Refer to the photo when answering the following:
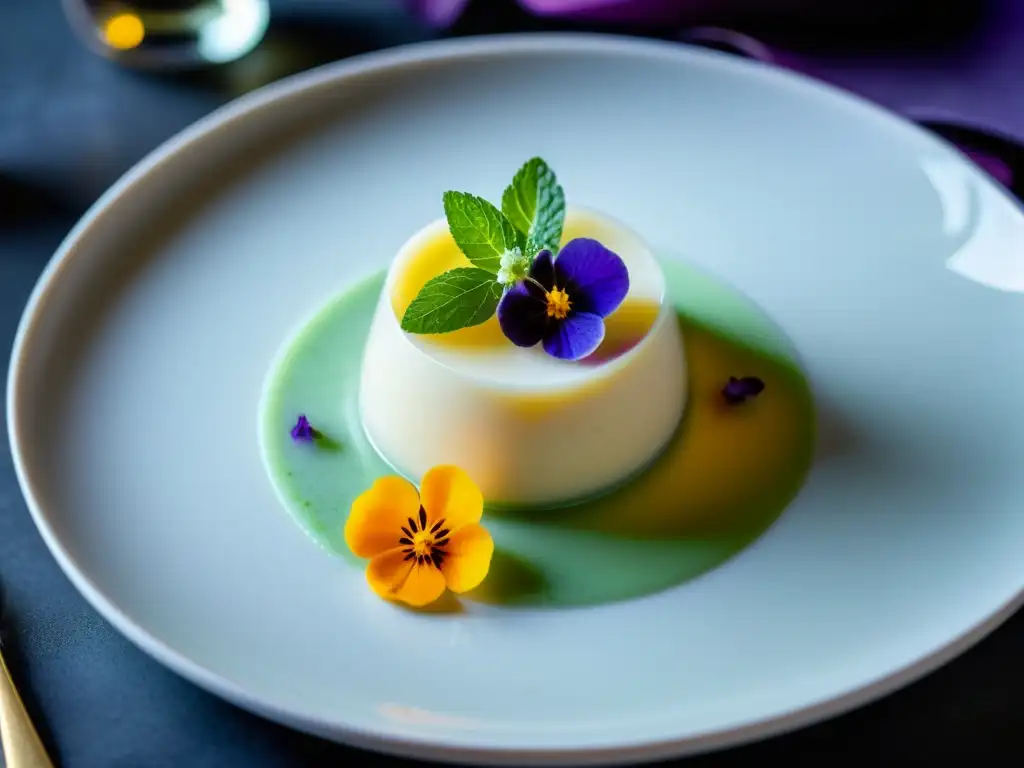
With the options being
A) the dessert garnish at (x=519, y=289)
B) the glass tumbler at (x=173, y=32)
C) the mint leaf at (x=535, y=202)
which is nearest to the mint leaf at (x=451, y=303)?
the dessert garnish at (x=519, y=289)

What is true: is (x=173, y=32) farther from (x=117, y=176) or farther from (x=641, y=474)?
(x=641, y=474)

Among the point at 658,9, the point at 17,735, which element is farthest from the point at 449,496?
the point at 658,9

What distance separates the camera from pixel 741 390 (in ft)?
5.44

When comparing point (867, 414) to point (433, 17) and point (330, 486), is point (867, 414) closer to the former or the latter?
point (330, 486)

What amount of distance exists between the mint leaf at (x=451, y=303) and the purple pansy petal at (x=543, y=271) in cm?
5

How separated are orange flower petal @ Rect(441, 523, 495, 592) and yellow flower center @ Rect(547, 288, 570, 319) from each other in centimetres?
27

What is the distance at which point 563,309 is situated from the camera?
59.4 inches

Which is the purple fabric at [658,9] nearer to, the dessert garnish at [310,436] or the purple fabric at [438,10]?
the purple fabric at [438,10]

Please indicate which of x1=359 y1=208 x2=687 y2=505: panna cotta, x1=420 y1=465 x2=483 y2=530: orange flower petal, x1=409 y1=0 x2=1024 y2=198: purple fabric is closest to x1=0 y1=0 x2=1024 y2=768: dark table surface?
x1=409 y1=0 x2=1024 y2=198: purple fabric

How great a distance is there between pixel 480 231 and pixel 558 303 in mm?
137

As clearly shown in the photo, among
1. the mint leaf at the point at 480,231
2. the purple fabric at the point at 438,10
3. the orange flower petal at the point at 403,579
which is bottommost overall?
the orange flower petal at the point at 403,579

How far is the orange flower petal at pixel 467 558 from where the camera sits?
1.40 meters

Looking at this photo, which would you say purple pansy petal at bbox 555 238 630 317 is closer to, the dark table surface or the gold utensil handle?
the dark table surface

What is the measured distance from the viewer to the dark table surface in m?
1.36
